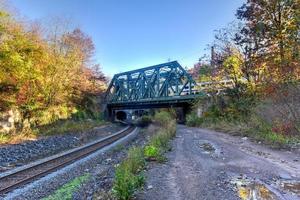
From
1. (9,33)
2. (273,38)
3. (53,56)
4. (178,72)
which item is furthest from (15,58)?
(178,72)

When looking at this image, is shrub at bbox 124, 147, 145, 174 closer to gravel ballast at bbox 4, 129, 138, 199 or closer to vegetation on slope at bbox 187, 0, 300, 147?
gravel ballast at bbox 4, 129, 138, 199

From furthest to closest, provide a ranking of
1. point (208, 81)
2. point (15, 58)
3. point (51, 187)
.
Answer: point (208, 81), point (15, 58), point (51, 187)

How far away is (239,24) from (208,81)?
5473mm

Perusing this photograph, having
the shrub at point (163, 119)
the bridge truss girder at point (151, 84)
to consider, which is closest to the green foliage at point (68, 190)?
the shrub at point (163, 119)

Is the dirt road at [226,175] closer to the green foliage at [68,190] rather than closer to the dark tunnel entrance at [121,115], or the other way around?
the green foliage at [68,190]

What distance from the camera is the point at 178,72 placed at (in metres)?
37.3

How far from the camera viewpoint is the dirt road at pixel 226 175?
6320 millimetres

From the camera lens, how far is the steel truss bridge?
34.5 metres

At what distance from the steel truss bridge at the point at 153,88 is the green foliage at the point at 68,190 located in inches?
848

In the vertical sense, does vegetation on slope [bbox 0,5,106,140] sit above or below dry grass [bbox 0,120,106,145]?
above

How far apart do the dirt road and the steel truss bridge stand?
1885 cm

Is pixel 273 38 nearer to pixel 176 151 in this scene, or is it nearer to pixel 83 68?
pixel 176 151

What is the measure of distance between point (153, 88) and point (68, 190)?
3266 centimetres

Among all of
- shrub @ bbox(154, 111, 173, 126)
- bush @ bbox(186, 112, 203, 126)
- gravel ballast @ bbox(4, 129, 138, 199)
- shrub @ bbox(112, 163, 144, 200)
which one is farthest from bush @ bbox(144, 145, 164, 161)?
bush @ bbox(186, 112, 203, 126)
